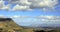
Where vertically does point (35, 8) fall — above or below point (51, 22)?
above

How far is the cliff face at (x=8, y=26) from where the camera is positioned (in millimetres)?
7566

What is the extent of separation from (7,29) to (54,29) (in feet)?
5.84

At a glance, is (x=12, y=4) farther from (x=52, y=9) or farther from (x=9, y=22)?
(x=52, y=9)

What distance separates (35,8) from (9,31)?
133 cm

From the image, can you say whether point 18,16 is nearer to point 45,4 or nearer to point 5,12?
point 5,12

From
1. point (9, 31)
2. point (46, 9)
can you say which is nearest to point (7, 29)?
→ point (9, 31)

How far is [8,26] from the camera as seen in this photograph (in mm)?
7594

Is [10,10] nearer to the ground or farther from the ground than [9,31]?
farther from the ground

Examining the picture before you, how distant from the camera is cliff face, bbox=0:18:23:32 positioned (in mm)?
7566

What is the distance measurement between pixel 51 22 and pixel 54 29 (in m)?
0.29

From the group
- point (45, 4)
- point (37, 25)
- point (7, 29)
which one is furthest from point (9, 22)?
point (45, 4)

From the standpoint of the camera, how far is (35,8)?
7.74 meters

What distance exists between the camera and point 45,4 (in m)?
7.78

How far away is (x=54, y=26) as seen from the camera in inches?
301
